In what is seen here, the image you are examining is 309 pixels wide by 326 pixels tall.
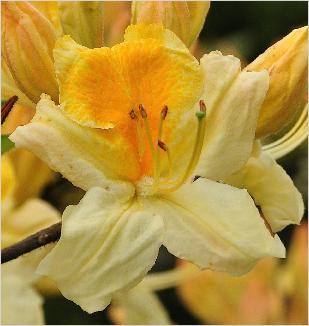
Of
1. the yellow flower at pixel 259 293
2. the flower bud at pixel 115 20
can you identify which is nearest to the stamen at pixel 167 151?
the flower bud at pixel 115 20

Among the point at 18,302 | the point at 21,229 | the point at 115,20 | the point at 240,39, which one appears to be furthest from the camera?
the point at 240,39

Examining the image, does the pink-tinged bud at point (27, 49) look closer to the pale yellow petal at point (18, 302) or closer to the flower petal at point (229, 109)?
the flower petal at point (229, 109)

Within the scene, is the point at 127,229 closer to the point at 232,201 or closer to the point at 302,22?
the point at 232,201

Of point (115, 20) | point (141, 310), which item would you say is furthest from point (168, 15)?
point (115, 20)

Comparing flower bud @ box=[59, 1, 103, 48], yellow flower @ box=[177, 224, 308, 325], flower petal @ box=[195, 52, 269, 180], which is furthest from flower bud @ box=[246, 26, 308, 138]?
yellow flower @ box=[177, 224, 308, 325]

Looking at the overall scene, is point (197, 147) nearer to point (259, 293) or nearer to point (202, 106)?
point (202, 106)

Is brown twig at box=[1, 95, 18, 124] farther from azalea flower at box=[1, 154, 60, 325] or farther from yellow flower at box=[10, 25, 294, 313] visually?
azalea flower at box=[1, 154, 60, 325]
